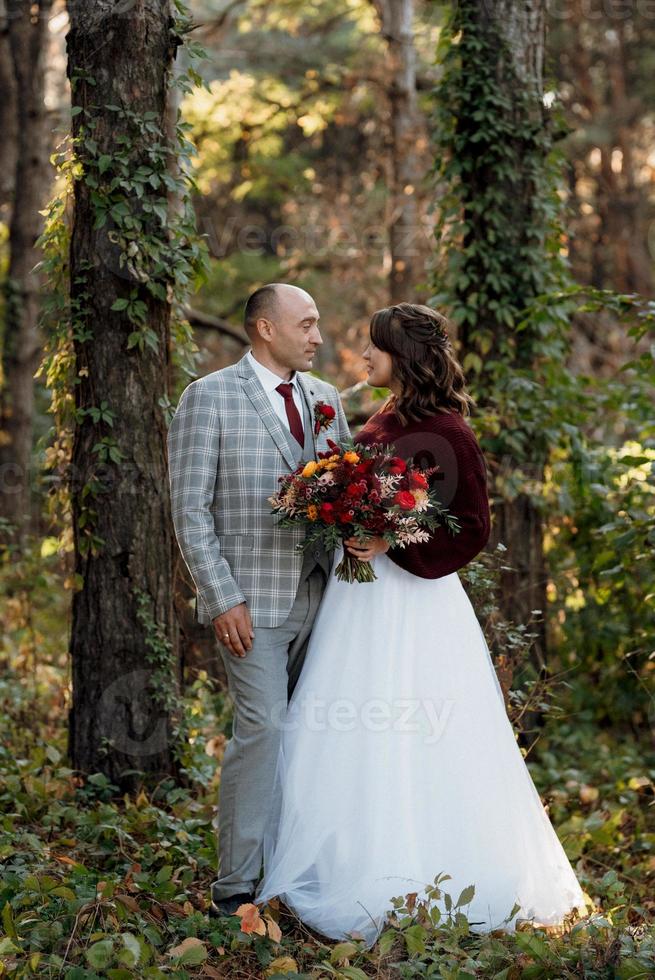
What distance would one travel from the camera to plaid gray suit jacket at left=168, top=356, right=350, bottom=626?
12.1 feet

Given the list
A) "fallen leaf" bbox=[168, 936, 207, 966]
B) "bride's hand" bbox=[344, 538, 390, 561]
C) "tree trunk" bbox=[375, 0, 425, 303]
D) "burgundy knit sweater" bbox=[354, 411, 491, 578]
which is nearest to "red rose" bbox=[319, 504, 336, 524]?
"bride's hand" bbox=[344, 538, 390, 561]

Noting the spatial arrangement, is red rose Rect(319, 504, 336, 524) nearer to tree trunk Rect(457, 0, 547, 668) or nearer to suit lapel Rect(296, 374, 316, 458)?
suit lapel Rect(296, 374, 316, 458)

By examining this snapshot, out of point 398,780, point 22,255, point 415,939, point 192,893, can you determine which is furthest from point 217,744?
point 22,255

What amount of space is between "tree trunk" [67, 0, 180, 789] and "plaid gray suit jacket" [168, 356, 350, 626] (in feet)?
3.31

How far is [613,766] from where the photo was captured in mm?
6250

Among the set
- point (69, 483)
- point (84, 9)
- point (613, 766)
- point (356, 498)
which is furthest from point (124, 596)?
point (613, 766)

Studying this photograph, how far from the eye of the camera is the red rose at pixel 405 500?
3486 millimetres

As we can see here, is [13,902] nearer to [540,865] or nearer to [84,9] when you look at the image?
[540,865]

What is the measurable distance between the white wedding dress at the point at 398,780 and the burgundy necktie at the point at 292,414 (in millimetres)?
567

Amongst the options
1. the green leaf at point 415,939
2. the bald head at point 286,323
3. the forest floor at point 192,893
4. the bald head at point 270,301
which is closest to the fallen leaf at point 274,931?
the forest floor at point 192,893

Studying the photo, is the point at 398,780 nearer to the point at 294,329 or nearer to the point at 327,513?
the point at 327,513

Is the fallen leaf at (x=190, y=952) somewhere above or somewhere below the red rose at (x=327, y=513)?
below

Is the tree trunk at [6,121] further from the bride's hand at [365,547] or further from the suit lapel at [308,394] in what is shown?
the bride's hand at [365,547]

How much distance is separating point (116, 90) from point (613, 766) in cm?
461
